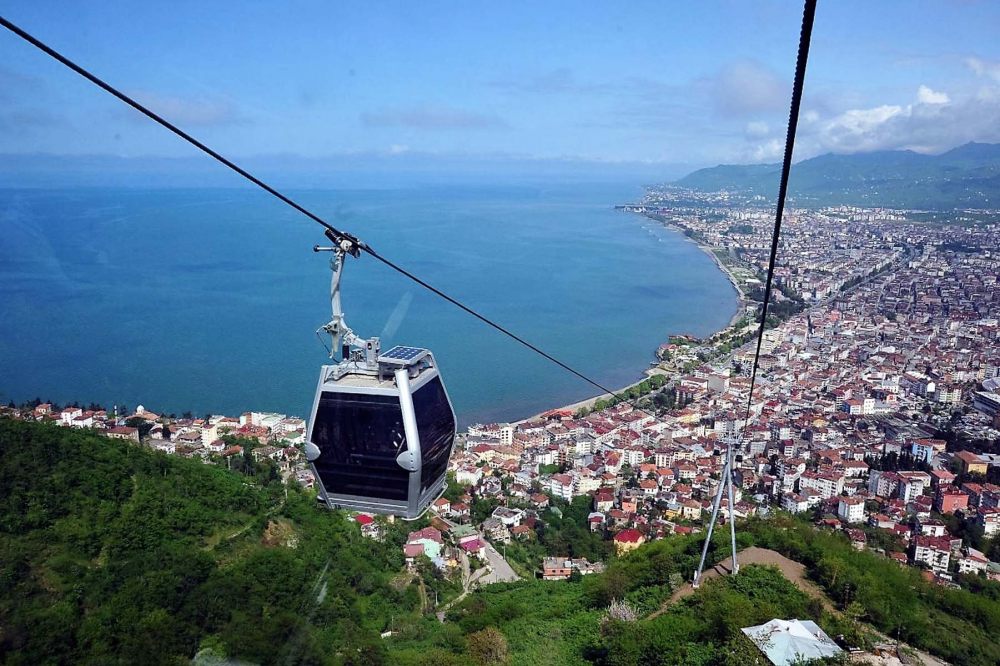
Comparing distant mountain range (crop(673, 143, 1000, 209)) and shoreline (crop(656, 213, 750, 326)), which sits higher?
distant mountain range (crop(673, 143, 1000, 209))

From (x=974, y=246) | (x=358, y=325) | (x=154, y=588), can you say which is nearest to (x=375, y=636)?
(x=154, y=588)

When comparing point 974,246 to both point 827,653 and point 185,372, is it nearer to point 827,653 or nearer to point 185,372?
point 185,372

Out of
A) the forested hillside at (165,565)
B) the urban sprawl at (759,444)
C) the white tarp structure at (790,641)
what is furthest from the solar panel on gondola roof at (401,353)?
the forested hillside at (165,565)

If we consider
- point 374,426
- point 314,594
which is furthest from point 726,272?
point 374,426

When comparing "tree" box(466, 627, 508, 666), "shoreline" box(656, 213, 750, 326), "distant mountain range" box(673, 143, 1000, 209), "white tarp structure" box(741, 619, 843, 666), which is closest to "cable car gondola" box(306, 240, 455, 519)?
"white tarp structure" box(741, 619, 843, 666)

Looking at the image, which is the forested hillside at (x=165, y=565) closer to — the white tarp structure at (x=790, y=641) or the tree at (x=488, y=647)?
the tree at (x=488, y=647)

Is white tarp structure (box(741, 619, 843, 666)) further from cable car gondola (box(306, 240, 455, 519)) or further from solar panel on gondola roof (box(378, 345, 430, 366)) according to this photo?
solar panel on gondola roof (box(378, 345, 430, 366))

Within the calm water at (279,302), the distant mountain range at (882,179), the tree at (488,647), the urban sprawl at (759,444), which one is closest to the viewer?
the tree at (488,647)

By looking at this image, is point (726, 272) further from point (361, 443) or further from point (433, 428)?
point (361, 443)
